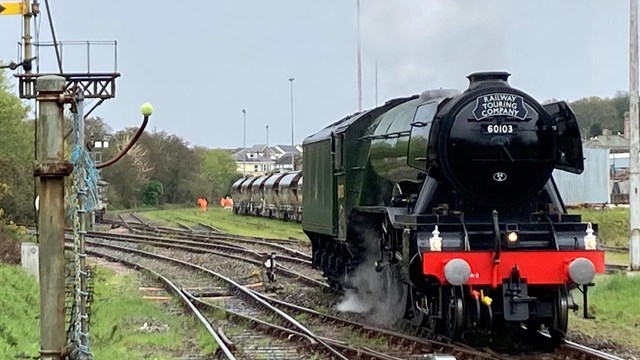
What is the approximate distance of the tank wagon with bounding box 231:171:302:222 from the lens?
44812 millimetres

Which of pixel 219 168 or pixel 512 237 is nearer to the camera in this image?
pixel 512 237

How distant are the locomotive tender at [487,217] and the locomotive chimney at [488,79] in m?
0.01

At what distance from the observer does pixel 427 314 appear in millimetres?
11102

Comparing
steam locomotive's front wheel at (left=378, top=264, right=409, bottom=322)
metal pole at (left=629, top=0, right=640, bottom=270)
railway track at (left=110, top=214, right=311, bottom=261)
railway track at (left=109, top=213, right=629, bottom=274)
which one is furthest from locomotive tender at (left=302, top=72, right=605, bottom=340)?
railway track at (left=110, top=214, right=311, bottom=261)

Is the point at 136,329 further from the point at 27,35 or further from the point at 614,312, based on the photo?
the point at 27,35

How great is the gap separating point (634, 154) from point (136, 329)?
11.1m

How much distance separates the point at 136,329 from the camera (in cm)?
1330

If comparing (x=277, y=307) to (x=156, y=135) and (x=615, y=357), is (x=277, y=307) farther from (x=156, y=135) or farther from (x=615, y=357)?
(x=156, y=135)

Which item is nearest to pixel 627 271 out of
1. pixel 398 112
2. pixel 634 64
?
pixel 634 64

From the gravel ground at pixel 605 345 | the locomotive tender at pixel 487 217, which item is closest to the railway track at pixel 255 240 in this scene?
the gravel ground at pixel 605 345

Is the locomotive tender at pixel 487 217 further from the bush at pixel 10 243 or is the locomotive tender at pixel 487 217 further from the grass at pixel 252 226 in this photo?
the grass at pixel 252 226

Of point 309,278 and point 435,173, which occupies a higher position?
point 435,173

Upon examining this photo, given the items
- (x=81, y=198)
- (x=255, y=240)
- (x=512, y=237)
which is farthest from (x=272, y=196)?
(x=81, y=198)

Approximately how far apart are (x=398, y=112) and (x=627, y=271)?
8164 mm
